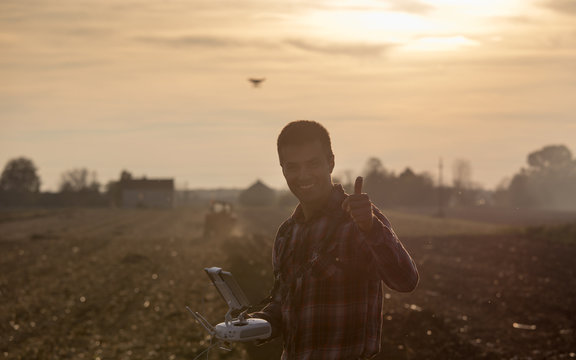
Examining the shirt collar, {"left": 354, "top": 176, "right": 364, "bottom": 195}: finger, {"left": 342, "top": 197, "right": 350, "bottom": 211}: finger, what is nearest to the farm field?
the shirt collar

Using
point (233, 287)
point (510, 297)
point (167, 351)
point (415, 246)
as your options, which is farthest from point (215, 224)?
point (233, 287)

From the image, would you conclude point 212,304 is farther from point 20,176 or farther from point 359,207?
point 20,176

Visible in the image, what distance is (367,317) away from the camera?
379cm

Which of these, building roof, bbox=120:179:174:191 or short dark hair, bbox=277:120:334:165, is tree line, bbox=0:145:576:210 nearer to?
building roof, bbox=120:179:174:191

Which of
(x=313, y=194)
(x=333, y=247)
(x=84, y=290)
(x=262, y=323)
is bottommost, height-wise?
(x=84, y=290)

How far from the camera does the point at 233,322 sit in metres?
3.75

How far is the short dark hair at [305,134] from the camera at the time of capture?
12.6 feet

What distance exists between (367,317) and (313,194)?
0.74m

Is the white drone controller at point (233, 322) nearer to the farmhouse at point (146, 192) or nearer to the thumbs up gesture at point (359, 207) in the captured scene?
the thumbs up gesture at point (359, 207)

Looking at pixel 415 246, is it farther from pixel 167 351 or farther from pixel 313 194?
pixel 313 194

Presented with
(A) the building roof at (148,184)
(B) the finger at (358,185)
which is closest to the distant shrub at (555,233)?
(B) the finger at (358,185)

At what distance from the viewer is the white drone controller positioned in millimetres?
3695

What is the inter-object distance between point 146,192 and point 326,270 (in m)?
125

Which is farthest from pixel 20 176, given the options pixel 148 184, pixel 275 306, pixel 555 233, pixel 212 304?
pixel 275 306
